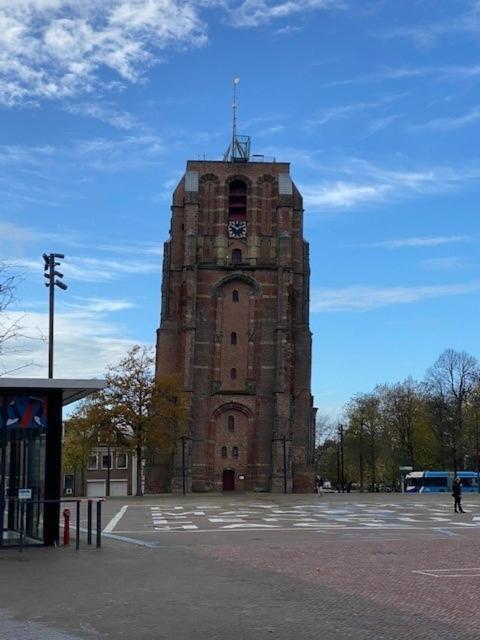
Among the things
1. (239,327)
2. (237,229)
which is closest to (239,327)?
(239,327)

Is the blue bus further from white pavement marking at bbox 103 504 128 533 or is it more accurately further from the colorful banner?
the colorful banner

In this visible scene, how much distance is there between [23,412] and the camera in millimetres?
17297

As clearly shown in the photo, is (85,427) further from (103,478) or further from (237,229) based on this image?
(103,478)

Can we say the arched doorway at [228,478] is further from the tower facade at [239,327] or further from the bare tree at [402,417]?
the bare tree at [402,417]

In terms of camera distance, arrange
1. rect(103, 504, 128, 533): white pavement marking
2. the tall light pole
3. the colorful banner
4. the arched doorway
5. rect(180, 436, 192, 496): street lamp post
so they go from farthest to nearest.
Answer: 1. the arched doorway
2. rect(180, 436, 192, 496): street lamp post
3. the tall light pole
4. rect(103, 504, 128, 533): white pavement marking
5. the colorful banner

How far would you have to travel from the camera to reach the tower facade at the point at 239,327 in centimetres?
7225

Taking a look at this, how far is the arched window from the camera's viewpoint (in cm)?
7900

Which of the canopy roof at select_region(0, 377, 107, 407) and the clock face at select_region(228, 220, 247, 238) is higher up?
the clock face at select_region(228, 220, 247, 238)

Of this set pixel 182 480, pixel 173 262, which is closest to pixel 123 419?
pixel 182 480

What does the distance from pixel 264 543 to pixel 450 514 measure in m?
17.4

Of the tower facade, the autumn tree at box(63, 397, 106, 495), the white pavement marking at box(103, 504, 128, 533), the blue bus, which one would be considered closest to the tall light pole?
the white pavement marking at box(103, 504, 128, 533)

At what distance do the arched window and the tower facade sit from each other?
115 millimetres

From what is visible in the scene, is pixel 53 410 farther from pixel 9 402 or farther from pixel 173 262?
pixel 173 262

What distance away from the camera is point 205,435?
72500mm
